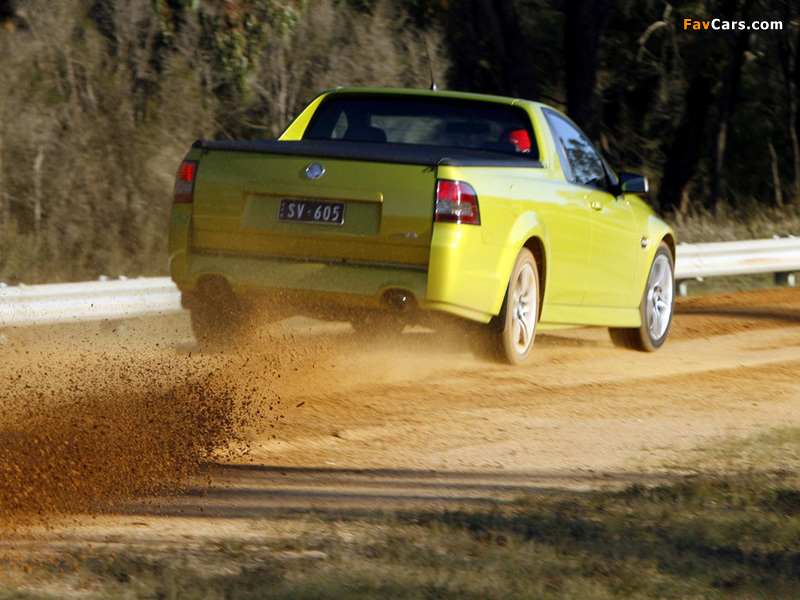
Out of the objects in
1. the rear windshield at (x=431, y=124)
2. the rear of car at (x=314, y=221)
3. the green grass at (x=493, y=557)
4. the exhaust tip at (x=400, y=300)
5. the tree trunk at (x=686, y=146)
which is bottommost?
the tree trunk at (x=686, y=146)

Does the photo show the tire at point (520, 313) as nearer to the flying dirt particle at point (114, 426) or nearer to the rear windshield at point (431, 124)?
the rear windshield at point (431, 124)

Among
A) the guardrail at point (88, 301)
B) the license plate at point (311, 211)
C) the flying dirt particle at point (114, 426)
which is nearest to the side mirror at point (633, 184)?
the license plate at point (311, 211)

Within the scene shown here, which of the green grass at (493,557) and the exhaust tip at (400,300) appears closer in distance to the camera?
the green grass at (493,557)

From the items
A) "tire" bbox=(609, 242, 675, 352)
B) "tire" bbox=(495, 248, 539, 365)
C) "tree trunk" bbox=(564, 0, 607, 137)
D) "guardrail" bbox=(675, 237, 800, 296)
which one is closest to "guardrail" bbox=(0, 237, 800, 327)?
"tire" bbox=(495, 248, 539, 365)

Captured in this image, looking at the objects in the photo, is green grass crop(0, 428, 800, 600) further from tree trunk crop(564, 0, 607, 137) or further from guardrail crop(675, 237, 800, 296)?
tree trunk crop(564, 0, 607, 137)

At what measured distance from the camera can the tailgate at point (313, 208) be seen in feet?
21.9

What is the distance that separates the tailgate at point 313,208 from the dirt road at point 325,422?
0.77 metres

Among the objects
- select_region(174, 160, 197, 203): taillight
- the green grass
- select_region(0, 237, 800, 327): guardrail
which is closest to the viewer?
the green grass

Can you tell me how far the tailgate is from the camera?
6.66 meters

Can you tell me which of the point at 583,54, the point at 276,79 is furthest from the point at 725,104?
the point at 276,79

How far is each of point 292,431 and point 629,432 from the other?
1.70 m

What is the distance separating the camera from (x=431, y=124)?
7992mm

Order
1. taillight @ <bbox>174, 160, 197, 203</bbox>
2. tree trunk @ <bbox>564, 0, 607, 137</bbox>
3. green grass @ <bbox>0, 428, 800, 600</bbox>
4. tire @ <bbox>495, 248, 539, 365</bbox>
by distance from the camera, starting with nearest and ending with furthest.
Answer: green grass @ <bbox>0, 428, 800, 600</bbox> < taillight @ <bbox>174, 160, 197, 203</bbox> < tire @ <bbox>495, 248, 539, 365</bbox> < tree trunk @ <bbox>564, 0, 607, 137</bbox>

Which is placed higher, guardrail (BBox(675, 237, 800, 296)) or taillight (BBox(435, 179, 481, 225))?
taillight (BBox(435, 179, 481, 225))
